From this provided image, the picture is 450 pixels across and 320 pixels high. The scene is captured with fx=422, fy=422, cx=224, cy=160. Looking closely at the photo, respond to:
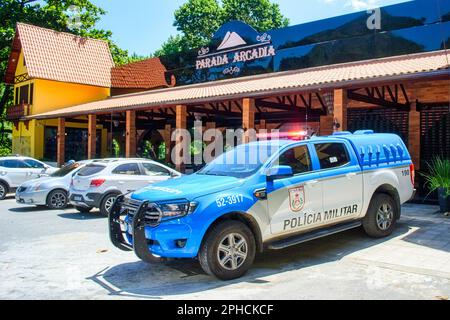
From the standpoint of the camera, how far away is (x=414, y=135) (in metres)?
14.4

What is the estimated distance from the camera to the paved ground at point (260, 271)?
479cm

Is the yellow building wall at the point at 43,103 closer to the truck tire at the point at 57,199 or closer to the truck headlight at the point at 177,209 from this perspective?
the truck tire at the point at 57,199

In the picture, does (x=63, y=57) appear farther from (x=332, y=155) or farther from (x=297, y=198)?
(x=297, y=198)

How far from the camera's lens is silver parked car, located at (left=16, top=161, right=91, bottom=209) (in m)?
11.8

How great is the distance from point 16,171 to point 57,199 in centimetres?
374

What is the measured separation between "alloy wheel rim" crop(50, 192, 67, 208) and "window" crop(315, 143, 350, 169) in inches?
331

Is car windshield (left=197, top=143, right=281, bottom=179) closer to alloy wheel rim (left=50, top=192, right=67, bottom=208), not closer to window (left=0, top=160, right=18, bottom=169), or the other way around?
alloy wheel rim (left=50, top=192, right=67, bottom=208)

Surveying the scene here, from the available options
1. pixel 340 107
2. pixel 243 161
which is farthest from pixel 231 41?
pixel 243 161

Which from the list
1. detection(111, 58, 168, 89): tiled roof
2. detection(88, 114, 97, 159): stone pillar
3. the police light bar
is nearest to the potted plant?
the police light bar

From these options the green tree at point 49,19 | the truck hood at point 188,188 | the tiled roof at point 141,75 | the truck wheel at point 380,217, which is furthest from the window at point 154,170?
the green tree at point 49,19

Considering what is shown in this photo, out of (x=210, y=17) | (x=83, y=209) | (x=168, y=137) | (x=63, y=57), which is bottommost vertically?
(x=83, y=209)

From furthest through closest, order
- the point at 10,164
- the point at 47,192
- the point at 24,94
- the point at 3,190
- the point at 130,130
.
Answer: the point at 24,94 < the point at 130,130 < the point at 10,164 < the point at 3,190 < the point at 47,192
